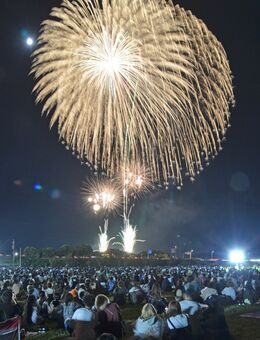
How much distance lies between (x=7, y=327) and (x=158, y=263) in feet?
227

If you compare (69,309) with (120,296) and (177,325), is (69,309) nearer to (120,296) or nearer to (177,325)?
(177,325)

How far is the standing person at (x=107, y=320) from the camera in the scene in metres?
10.0

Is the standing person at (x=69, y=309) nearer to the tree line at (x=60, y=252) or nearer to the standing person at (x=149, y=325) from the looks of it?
the standing person at (x=149, y=325)

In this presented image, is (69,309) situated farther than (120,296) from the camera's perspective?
No

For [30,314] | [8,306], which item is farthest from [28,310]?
[8,306]

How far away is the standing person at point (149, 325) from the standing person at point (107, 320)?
4.63ft

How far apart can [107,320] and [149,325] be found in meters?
1.68

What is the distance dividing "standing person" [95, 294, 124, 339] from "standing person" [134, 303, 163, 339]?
4.63 ft

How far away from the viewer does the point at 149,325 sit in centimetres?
863

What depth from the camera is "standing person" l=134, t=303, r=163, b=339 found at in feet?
28.2

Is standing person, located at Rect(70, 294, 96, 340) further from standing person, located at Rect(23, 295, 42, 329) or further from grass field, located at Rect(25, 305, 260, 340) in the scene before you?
standing person, located at Rect(23, 295, 42, 329)

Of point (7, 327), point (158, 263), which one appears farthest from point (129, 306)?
point (158, 263)

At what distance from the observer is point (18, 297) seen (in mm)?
24969

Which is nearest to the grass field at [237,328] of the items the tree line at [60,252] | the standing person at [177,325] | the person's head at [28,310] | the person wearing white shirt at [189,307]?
the person's head at [28,310]
